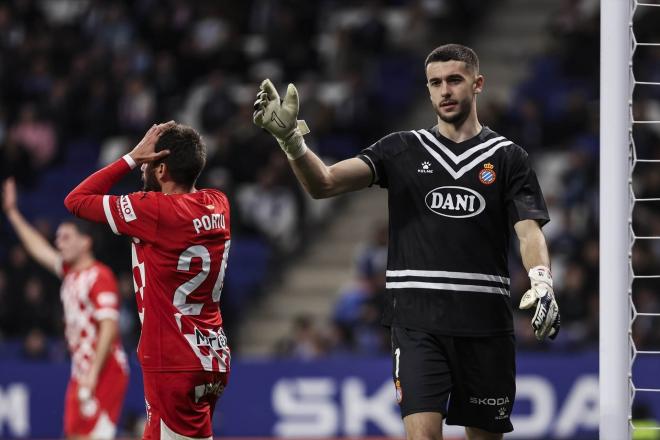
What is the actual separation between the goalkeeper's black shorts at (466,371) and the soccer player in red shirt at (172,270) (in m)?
0.90

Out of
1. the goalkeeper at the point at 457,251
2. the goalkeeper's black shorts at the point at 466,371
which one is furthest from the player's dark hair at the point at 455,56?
the goalkeeper's black shorts at the point at 466,371

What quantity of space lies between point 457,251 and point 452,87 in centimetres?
76

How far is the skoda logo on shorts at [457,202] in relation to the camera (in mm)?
6059

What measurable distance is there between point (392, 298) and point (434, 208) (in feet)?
1.55

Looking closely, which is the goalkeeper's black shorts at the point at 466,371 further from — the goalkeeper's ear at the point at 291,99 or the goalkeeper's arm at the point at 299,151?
the goalkeeper's ear at the point at 291,99

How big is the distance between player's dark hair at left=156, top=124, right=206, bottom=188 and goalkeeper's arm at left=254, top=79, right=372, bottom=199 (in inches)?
20.9

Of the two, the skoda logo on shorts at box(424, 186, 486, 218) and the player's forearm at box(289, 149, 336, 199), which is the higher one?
the player's forearm at box(289, 149, 336, 199)

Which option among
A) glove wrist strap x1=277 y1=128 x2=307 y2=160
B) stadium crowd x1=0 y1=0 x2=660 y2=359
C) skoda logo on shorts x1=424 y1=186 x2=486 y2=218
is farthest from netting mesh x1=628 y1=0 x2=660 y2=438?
glove wrist strap x1=277 y1=128 x2=307 y2=160

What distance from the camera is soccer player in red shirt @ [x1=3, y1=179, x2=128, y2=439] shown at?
9227mm

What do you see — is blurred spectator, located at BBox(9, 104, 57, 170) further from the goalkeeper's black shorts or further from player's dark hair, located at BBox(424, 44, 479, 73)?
the goalkeeper's black shorts

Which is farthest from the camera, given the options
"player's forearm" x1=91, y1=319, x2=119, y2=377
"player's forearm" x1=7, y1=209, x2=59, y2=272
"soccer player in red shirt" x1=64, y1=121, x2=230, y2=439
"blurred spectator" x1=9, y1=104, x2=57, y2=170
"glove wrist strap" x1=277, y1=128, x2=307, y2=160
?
"blurred spectator" x1=9, y1=104, x2=57, y2=170

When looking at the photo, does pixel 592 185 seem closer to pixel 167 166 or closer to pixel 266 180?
pixel 266 180

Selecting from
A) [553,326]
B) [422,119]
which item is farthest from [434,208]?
[422,119]

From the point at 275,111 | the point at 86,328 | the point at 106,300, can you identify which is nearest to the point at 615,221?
the point at 275,111
